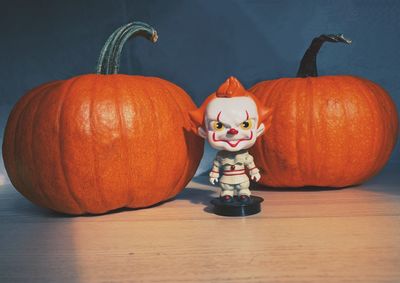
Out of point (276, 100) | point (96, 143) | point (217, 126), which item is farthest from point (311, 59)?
point (96, 143)

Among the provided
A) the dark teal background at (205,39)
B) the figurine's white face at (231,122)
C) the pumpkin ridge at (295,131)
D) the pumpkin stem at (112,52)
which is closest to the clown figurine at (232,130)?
the figurine's white face at (231,122)

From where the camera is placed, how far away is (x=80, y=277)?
0.71 metres

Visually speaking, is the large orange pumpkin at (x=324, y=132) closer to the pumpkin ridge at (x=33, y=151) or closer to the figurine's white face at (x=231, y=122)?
the figurine's white face at (x=231, y=122)

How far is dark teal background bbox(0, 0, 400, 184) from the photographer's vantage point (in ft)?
5.25

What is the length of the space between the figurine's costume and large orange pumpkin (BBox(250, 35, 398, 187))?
177mm

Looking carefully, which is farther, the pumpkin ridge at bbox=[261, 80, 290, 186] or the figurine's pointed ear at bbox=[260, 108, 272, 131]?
the pumpkin ridge at bbox=[261, 80, 290, 186]

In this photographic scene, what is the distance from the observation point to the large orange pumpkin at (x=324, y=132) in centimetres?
123

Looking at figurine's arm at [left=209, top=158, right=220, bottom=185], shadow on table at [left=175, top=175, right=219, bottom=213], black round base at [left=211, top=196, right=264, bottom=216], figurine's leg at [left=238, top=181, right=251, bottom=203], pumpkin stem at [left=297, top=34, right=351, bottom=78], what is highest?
pumpkin stem at [left=297, top=34, right=351, bottom=78]

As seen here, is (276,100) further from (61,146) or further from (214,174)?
(61,146)

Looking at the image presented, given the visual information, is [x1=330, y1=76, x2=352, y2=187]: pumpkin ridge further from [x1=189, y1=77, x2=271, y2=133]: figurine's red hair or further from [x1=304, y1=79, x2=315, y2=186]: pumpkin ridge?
[x1=189, y1=77, x2=271, y2=133]: figurine's red hair

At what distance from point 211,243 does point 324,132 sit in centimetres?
50

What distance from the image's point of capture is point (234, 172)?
1.10m

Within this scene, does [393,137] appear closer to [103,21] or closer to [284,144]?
[284,144]

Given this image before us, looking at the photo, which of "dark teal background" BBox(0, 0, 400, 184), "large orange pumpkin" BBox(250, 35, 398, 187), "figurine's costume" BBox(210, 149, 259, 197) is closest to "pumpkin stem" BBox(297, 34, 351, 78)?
"large orange pumpkin" BBox(250, 35, 398, 187)
